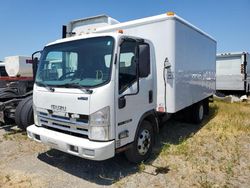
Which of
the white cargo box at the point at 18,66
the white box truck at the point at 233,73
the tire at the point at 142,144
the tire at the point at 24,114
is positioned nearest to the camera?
the tire at the point at 142,144

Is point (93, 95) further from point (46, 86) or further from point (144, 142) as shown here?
point (144, 142)

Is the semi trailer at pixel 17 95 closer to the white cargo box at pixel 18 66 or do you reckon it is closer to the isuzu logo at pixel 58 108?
the white cargo box at pixel 18 66

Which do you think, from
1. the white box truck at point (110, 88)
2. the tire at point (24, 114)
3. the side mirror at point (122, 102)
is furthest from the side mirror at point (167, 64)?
the tire at point (24, 114)

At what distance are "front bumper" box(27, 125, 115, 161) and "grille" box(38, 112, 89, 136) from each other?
106 mm

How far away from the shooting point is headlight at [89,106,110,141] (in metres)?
3.78

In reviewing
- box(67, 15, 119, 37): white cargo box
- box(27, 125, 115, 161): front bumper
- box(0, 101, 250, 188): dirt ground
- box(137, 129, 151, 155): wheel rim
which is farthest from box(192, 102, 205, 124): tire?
box(27, 125, 115, 161): front bumper

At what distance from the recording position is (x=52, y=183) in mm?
4098

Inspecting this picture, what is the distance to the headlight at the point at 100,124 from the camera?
3.78 metres

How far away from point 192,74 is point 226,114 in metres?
4.28

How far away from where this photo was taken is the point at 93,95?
3.76 meters

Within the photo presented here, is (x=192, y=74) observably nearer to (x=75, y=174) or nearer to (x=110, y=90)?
(x=110, y=90)

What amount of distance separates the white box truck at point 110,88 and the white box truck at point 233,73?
11143mm

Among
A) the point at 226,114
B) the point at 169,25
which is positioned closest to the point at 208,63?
the point at 226,114

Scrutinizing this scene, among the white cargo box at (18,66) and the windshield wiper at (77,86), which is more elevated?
the white cargo box at (18,66)
